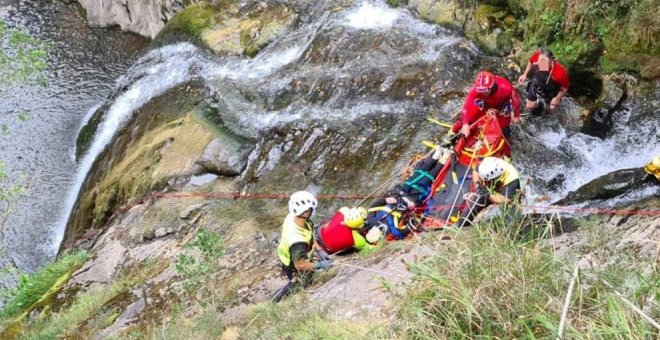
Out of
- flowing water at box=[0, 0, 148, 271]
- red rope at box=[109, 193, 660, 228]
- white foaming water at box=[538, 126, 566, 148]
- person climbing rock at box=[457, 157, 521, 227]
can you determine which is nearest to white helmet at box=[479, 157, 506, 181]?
person climbing rock at box=[457, 157, 521, 227]

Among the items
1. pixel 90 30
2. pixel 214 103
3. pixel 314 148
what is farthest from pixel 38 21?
pixel 314 148

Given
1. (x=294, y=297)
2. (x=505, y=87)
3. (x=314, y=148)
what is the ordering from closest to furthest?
(x=294, y=297) → (x=505, y=87) → (x=314, y=148)

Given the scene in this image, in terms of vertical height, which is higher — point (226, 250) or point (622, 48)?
point (622, 48)

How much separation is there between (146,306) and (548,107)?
5.94m

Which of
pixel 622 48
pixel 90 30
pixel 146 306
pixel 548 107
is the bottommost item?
pixel 146 306

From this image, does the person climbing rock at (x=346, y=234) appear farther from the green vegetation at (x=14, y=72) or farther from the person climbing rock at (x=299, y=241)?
the green vegetation at (x=14, y=72)

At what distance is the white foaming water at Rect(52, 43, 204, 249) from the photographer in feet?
41.7

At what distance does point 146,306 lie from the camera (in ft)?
22.7

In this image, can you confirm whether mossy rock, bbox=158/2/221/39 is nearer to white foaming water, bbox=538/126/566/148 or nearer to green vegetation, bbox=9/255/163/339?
green vegetation, bbox=9/255/163/339

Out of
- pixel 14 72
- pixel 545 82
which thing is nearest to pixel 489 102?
pixel 545 82

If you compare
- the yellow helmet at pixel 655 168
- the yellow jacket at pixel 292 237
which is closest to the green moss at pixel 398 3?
the yellow helmet at pixel 655 168

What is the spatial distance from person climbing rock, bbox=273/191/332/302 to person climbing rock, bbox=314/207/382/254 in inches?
39.2

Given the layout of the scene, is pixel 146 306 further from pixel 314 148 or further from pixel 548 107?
pixel 548 107

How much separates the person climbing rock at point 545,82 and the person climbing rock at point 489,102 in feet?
2.54
